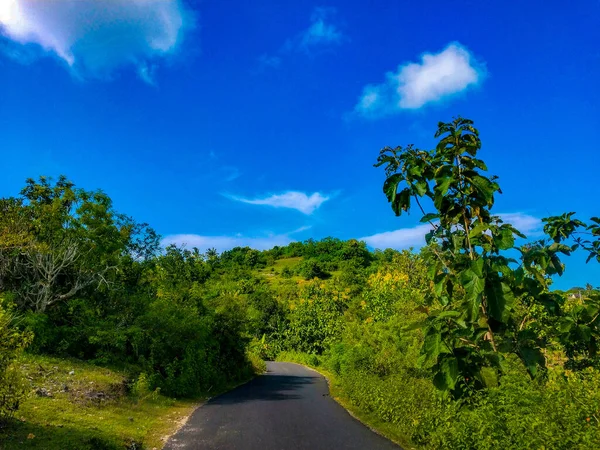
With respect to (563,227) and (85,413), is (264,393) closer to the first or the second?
(85,413)

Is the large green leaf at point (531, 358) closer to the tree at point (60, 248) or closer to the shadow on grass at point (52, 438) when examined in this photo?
the shadow on grass at point (52, 438)

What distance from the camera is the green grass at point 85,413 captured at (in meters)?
9.99

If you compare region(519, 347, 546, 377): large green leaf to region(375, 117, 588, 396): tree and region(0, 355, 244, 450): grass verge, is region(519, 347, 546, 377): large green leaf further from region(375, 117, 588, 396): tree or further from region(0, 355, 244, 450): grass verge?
region(0, 355, 244, 450): grass verge

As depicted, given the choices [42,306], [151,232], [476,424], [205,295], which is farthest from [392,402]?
[151,232]

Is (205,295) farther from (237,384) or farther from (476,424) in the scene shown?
(476,424)

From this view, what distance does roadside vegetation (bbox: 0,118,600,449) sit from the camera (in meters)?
6.41

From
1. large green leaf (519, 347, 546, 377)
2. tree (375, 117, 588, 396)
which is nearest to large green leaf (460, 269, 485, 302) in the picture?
tree (375, 117, 588, 396)

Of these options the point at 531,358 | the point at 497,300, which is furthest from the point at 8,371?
the point at 531,358

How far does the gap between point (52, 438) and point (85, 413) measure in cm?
336

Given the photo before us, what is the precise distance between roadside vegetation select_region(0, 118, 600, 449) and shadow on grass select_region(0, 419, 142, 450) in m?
0.10

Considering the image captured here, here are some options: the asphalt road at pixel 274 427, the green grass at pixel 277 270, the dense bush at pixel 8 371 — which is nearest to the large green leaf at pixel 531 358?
the asphalt road at pixel 274 427

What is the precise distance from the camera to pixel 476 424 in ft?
22.6

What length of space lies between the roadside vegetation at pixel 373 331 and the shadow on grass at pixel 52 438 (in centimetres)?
10

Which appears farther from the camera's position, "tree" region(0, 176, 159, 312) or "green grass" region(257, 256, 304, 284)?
"green grass" region(257, 256, 304, 284)
